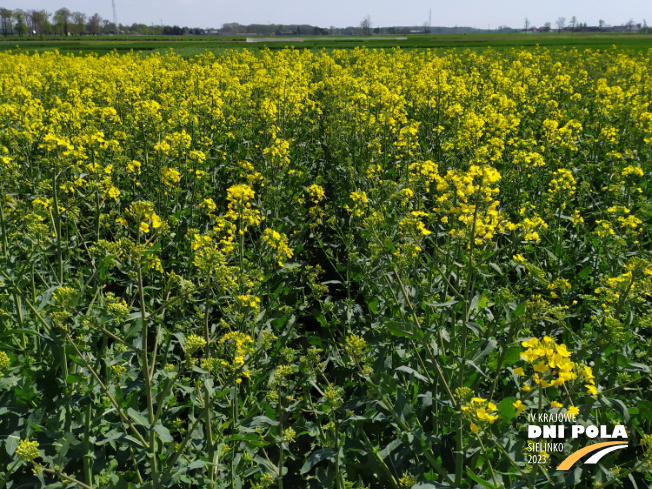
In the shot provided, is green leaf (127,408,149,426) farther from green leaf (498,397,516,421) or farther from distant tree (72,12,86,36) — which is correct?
distant tree (72,12,86,36)

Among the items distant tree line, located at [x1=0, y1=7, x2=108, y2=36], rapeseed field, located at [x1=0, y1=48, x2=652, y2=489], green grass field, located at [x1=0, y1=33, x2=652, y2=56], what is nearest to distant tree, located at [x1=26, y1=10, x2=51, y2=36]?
distant tree line, located at [x1=0, y1=7, x2=108, y2=36]

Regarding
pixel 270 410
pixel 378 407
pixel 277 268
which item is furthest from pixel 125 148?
pixel 378 407

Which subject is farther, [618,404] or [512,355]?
[512,355]

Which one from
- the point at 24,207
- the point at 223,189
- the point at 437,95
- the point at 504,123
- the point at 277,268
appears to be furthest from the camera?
the point at 437,95

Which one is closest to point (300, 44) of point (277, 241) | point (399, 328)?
point (277, 241)

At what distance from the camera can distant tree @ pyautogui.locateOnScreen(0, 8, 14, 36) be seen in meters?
88.4

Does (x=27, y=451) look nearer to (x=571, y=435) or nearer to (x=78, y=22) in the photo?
(x=571, y=435)

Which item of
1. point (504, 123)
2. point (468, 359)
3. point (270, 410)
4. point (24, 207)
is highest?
point (504, 123)

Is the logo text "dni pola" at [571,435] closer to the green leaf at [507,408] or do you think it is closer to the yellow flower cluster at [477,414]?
the green leaf at [507,408]

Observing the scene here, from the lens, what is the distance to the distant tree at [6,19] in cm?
8838

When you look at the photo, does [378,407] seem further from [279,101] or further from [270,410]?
[279,101]

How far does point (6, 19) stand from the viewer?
9731 centimetres

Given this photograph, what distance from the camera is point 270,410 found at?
9.65 ft

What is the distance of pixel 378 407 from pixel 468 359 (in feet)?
2.12
